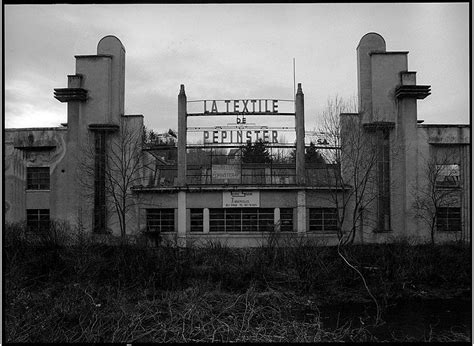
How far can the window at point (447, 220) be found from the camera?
10703 millimetres

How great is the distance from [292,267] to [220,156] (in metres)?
5.03

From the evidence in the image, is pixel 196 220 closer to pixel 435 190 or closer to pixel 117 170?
pixel 117 170

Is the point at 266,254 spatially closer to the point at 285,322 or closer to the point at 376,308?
the point at 376,308

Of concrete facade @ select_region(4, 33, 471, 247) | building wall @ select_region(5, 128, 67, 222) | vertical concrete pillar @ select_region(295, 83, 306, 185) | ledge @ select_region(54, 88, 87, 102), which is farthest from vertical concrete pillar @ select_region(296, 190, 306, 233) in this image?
ledge @ select_region(54, 88, 87, 102)

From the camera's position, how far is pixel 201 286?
830 centimetres

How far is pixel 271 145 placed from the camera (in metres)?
12.4

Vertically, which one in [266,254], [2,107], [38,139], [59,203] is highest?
[38,139]

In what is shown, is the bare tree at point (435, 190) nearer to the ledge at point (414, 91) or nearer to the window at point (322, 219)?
the ledge at point (414, 91)

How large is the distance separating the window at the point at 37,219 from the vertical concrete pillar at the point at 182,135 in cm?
385

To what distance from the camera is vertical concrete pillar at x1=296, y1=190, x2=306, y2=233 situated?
37.8 feet

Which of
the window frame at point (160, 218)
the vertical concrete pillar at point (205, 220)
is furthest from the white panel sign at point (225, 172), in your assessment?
the window frame at point (160, 218)

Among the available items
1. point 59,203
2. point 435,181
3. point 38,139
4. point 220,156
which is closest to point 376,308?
point 435,181

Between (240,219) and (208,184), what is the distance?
141 centimetres

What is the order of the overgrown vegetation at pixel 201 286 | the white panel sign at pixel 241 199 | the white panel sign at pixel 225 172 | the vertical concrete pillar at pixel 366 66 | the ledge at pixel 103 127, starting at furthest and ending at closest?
the white panel sign at pixel 225 172
the white panel sign at pixel 241 199
the ledge at pixel 103 127
the vertical concrete pillar at pixel 366 66
the overgrown vegetation at pixel 201 286
